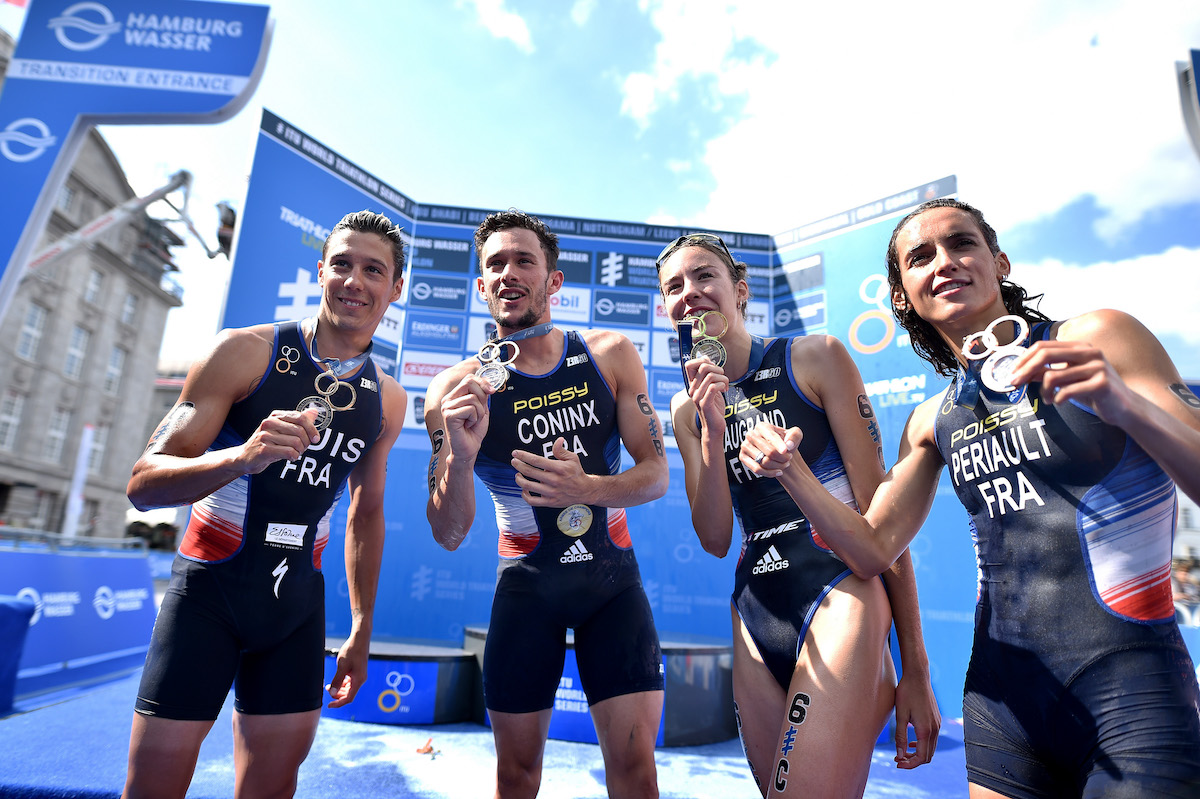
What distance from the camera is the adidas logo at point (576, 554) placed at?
286 centimetres

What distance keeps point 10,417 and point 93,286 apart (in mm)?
8931

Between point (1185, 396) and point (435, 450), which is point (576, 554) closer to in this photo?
point (435, 450)

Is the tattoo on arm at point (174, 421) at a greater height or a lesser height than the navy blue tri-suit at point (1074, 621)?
greater

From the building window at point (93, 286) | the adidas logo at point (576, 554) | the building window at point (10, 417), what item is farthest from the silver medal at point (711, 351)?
the building window at point (93, 286)

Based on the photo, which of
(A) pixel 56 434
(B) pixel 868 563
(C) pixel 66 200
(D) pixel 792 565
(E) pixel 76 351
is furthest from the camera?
(E) pixel 76 351

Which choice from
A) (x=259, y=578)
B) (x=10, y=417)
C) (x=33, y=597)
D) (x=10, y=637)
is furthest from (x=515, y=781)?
(x=10, y=417)

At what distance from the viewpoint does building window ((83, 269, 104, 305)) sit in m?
33.7

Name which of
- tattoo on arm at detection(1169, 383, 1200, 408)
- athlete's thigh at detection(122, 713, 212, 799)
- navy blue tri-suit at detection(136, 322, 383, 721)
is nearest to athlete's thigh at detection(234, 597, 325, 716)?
navy blue tri-suit at detection(136, 322, 383, 721)

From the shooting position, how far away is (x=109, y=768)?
402cm

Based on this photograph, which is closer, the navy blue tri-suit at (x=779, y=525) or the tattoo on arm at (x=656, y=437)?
the navy blue tri-suit at (x=779, y=525)

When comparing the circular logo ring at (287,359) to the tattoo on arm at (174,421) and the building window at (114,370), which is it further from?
the building window at (114,370)

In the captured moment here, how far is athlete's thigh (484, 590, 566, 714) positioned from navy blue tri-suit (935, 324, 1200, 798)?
1.65m

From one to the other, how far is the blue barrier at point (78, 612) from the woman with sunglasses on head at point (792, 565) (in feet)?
20.9

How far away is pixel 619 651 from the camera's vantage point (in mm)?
2699
